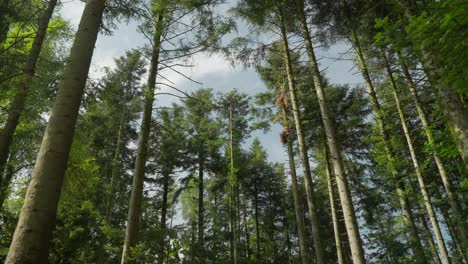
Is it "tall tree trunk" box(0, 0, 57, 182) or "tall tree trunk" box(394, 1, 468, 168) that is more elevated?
"tall tree trunk" box(0, 0, 57, 182)

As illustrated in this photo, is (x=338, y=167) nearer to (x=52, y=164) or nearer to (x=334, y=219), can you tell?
(x=334, y=219)

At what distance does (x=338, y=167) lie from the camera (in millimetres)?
7316

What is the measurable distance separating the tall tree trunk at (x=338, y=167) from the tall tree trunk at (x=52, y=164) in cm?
585

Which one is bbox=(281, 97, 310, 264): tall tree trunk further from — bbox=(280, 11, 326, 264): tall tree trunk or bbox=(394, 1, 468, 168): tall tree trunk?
bbox=(394, 1, 468, 168): tall tree trunk

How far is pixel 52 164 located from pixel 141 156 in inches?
157

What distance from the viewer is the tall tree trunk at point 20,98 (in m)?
6.30

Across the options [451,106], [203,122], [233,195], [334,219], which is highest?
[203,122]

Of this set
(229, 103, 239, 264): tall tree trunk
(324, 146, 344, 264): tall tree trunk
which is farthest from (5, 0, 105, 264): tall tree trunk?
(229, 103, 239, 264): tall tree trunk

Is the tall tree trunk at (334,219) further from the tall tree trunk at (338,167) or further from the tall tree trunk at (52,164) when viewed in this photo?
the tall tree trunk at (52,164)

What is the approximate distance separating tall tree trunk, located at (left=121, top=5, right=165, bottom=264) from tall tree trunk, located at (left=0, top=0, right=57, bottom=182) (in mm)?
2583

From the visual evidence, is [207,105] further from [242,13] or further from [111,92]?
[242,13]

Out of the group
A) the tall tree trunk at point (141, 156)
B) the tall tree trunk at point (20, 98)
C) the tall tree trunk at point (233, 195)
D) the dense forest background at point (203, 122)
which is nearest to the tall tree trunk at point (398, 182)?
the dense forest background at point (203, 122)

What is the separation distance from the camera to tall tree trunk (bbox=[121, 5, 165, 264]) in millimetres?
6492

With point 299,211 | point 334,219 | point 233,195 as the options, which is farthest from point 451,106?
point 233,195
